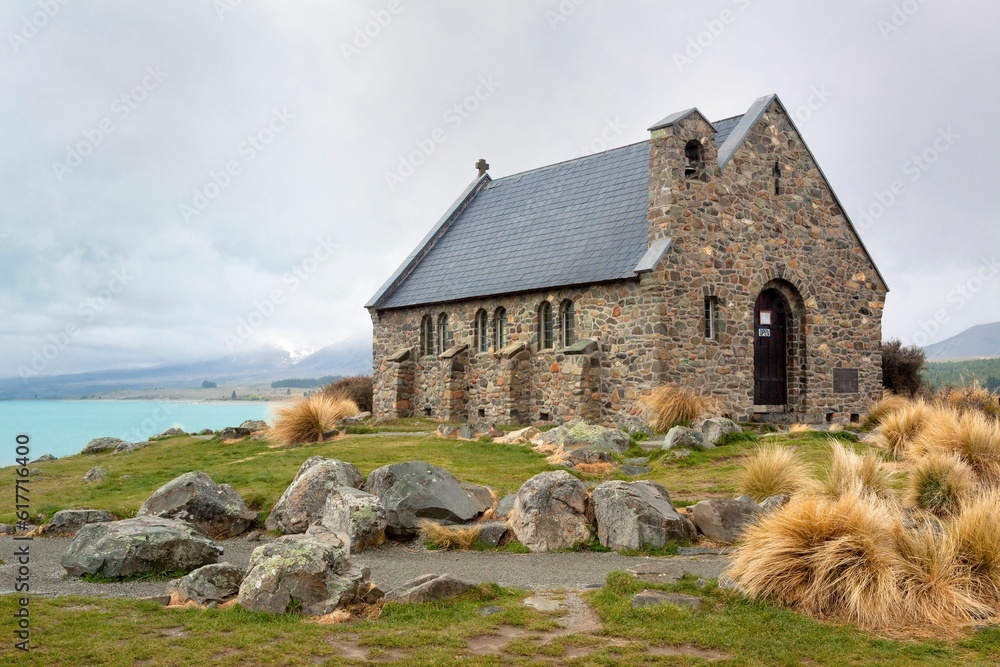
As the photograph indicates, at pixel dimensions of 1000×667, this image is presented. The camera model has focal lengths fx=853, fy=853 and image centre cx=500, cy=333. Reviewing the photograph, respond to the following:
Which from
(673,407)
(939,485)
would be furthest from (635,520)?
(673,407)

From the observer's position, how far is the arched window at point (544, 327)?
27.9 m

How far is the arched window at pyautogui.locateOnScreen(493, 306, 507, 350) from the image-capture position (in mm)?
29559

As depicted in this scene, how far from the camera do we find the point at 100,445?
28047mm

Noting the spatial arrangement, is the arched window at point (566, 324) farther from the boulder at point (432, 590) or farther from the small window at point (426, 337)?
the boulder at point (432, 590)

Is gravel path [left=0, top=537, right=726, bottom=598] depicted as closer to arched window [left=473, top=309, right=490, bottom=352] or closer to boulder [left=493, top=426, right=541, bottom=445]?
boulder [left=493, top=426, right=541, bottom=445]

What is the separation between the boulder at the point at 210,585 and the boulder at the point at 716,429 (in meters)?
12.2

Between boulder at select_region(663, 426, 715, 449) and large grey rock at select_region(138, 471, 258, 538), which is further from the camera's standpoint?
boulder at select_region(663, 426, 715, 449)

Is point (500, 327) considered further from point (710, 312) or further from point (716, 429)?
point (716, 429)

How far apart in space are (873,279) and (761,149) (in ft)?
21.6

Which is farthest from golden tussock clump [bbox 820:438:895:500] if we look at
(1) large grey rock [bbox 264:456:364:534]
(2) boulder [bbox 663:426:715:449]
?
(1) large grey rock [bbox 264:456:364:534]

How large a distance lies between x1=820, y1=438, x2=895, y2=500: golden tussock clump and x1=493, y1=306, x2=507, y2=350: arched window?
18.0 meters

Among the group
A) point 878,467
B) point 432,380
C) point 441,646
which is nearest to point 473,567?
point 441,646

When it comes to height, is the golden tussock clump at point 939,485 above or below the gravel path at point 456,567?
above

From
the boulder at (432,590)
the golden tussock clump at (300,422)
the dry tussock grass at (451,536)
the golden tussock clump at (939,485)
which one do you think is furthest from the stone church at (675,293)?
the boulder at (432,590)
